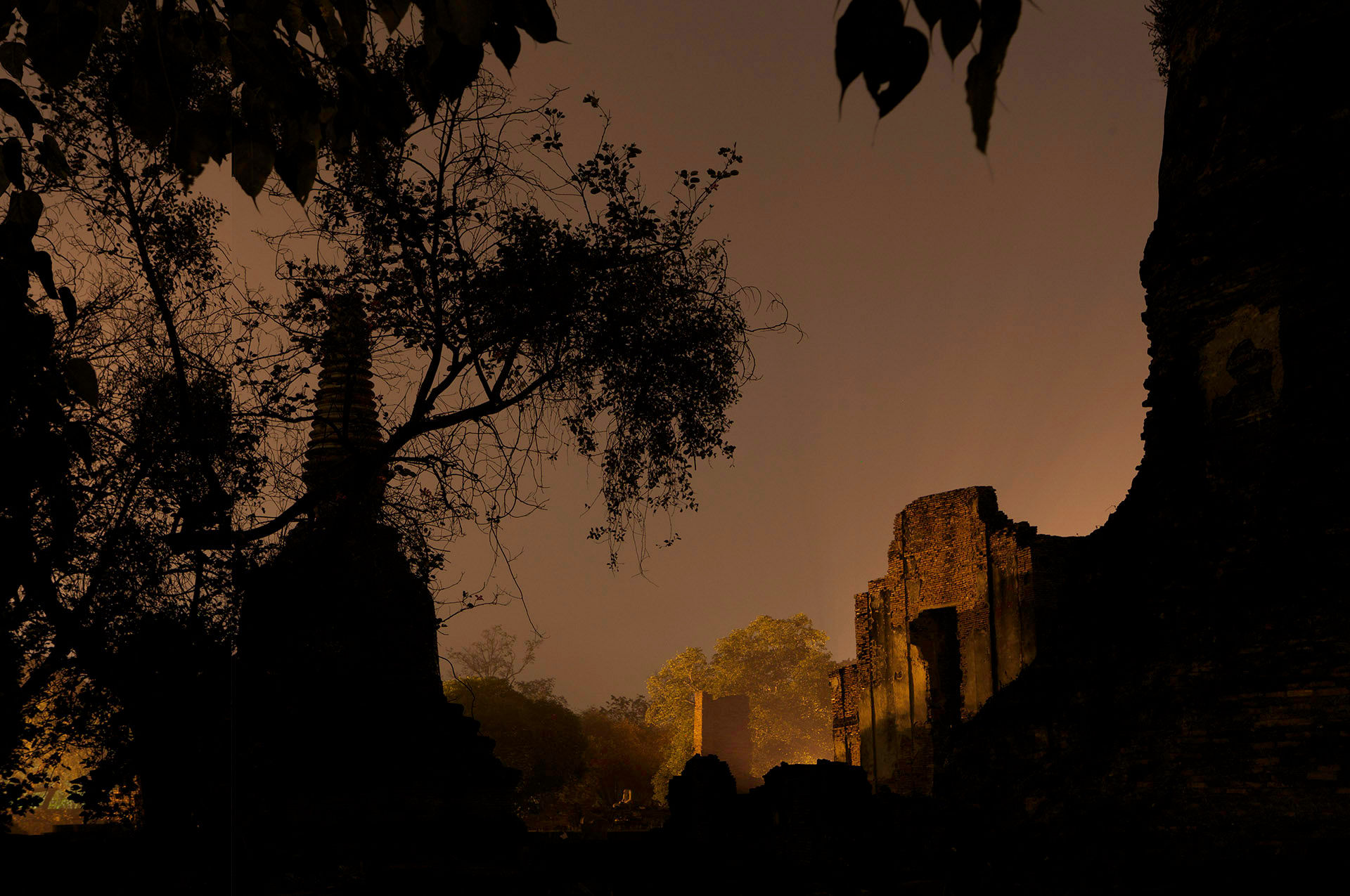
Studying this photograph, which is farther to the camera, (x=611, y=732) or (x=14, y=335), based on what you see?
(x=611, y=732)

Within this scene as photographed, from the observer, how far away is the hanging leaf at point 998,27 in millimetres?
2039

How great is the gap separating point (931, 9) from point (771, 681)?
64891mm

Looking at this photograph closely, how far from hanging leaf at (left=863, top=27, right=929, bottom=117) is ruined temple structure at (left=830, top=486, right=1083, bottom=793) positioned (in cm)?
2042

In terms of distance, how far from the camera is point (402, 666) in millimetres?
16219

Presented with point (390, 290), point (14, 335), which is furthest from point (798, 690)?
point (14, 335)

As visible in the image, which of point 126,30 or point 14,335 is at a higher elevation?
point 126,30

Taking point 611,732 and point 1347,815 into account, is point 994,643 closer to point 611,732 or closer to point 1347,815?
point 1347,815

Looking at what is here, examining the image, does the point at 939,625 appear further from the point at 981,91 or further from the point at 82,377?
the point at 981,91

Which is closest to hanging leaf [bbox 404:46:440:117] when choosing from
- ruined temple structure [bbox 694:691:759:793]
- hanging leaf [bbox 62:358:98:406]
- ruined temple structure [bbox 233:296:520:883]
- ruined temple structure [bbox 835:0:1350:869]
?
hanging leaf [bbox 62:358:98:406]

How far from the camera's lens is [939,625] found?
82.5ft

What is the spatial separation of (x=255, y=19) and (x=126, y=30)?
23.3 ft

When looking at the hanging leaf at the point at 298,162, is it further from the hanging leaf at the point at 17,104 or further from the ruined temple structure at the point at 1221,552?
the ruined temple structure at the point at 1221,552

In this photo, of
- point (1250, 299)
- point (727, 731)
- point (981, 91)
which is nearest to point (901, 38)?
point (981, 91)

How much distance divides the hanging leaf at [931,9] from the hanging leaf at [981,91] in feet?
0.40
